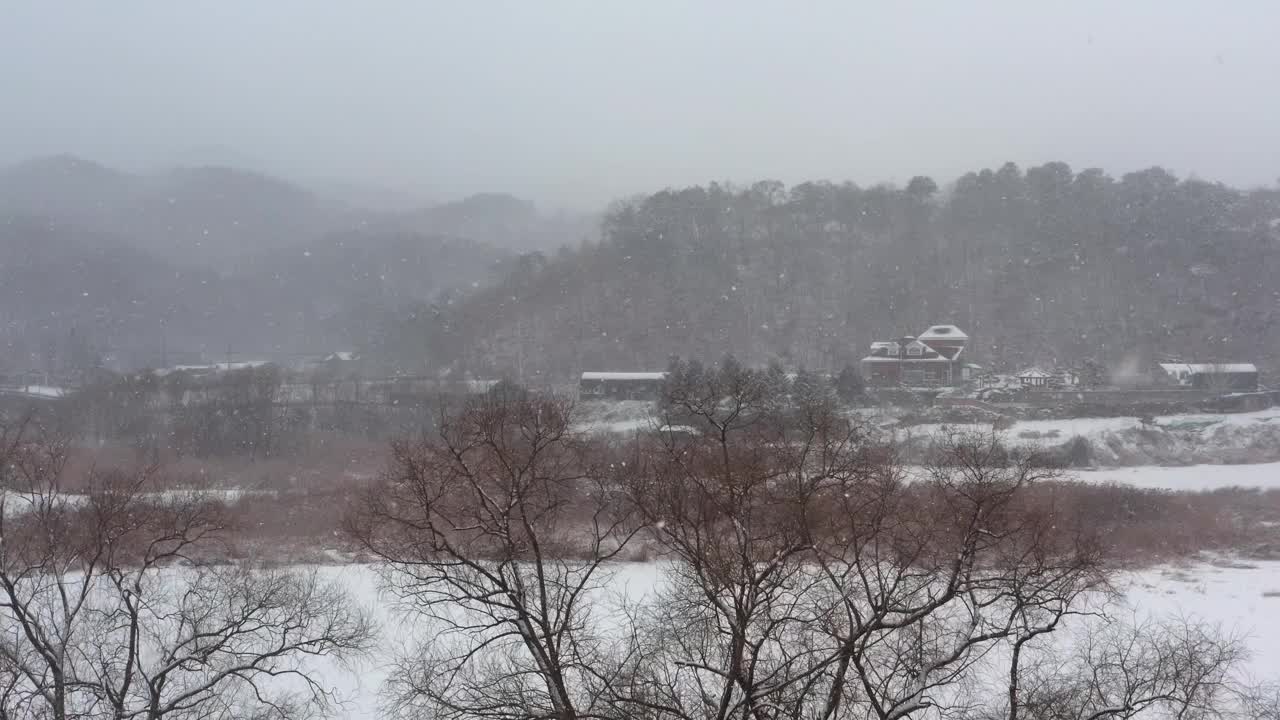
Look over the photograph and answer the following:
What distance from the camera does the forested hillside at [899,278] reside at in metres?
41.6

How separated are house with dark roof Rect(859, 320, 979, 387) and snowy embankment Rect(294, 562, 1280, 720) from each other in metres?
19.6

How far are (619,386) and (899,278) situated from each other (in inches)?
845

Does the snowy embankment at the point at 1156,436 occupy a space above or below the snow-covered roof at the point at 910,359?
below

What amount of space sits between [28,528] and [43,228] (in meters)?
64.8

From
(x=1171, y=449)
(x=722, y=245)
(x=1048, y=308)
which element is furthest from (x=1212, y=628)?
(x=722, y=245)

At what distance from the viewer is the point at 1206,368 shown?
34250mm

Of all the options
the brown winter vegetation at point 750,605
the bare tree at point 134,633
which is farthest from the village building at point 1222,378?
the bare tree at point 134,633

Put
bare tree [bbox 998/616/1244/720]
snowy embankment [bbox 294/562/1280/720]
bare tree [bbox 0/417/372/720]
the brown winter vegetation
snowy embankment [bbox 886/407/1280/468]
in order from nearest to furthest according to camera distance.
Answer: the brown winter vegetation → bare tree [bbox 998/616/1244/720] → bare tree [bbox 0/417/372/720] → snowy embankment [bbox 294/562/1280/720] → snowy embankment [bbox 886/407/1280/468]

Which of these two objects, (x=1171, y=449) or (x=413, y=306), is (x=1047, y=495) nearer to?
(x=1171, y=449)

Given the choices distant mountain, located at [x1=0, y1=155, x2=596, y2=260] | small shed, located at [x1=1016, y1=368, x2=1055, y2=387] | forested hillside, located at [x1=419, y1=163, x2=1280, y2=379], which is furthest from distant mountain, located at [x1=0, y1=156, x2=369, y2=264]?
small shed, located at [x1=1016, y1=368, x2=1055, y2=387]

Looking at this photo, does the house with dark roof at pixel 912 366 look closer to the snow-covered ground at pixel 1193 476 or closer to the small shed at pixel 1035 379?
the small shed at pixel 1035 379

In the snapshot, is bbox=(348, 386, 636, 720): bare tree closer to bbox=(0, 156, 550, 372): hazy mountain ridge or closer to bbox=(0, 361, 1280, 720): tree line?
bbox=(0, 361, 1280, 720): tree line

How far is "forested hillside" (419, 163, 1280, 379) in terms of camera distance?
Result: 41625mm

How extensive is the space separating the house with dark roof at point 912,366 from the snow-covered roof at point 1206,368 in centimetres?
749
